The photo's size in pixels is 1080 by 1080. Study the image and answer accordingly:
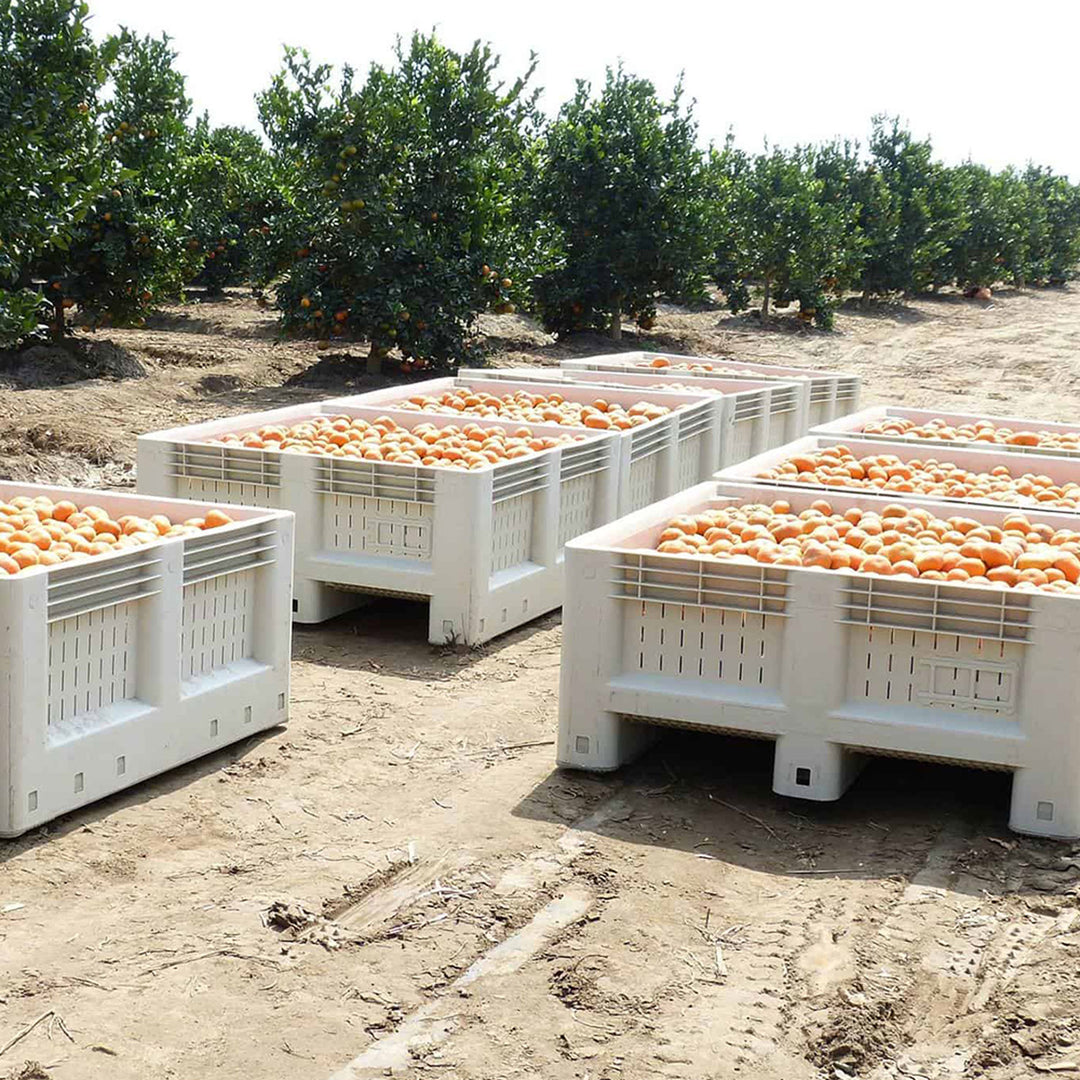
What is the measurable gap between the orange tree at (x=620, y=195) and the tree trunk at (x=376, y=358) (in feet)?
17.6

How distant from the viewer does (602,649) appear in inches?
263

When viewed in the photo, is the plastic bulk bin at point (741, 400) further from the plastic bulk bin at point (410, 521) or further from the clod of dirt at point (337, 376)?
the clod of dirt at point (337, 376)

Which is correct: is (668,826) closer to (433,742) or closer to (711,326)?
(433,742)

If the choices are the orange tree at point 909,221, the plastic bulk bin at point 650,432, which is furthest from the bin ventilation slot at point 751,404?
the orange tree at point 909,221

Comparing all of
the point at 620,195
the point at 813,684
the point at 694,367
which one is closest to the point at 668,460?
the point at 694,367

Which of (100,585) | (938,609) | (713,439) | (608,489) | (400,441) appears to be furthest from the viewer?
(713,439)

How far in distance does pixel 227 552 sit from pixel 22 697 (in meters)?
1.33

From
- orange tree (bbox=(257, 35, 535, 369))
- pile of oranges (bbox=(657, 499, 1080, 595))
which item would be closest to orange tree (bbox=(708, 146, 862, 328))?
orange tree (bbox=(257, 35, 535, 369))

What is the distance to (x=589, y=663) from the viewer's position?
6.71m

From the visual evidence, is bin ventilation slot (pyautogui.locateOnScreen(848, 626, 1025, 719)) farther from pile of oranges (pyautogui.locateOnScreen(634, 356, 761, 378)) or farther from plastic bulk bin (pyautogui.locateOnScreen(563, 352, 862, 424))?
pile of oranges (pyautogui.locateOnScreen(634, 356, 761, 378))

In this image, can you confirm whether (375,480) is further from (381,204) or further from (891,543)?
(381,204)

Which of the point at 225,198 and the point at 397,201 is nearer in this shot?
the point at 397,201

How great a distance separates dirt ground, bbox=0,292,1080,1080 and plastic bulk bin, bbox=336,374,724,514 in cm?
275

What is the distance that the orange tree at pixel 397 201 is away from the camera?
19.7 metres
